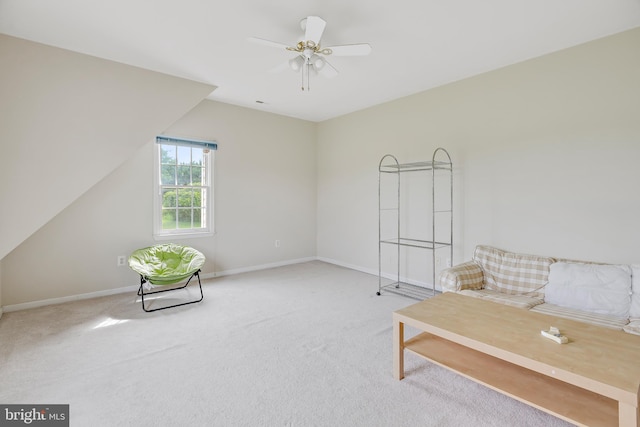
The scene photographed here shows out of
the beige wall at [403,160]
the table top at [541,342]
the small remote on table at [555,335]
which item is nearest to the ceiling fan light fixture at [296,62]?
the beige wall at [403,160]

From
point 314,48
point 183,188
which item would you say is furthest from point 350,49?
point 183,188

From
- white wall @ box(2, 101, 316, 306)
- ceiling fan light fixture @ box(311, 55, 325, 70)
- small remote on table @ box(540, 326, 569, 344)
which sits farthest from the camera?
white wall @ box(2, 101, 316, 306)

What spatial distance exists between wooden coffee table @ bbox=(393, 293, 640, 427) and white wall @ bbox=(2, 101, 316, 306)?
3299 mm

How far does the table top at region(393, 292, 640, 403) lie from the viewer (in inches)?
50.2

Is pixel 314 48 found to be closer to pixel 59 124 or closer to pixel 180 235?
pixel 59 124

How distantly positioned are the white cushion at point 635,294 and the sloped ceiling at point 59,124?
14.9 ft

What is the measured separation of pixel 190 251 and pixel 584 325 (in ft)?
12.6

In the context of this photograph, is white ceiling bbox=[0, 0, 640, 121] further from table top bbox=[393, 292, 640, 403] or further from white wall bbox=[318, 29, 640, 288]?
table top bbox=[393, 292, 640, 403]

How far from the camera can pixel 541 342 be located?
1.57 meters

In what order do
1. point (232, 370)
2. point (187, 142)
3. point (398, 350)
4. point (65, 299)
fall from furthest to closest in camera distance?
point (187, 142)
point (65, 299)
point (232, 370)
point (398, 350)

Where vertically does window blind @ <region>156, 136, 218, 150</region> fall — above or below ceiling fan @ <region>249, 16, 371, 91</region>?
below

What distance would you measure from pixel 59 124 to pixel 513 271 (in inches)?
179

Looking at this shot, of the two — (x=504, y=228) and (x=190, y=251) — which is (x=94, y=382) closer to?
(x=190, y=251)

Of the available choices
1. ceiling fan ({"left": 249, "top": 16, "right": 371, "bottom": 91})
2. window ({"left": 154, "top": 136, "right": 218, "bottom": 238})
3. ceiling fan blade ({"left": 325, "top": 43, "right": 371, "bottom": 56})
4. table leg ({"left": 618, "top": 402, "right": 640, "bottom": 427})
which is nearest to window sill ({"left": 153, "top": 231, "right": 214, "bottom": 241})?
window ({"left": 154, "top": 136, "right": 218, "bottom": 238})
